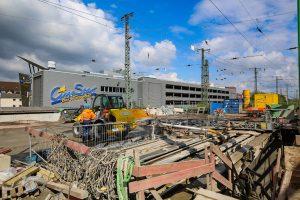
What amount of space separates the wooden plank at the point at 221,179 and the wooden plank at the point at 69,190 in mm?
2768

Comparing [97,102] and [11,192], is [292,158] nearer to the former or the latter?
[11,192]

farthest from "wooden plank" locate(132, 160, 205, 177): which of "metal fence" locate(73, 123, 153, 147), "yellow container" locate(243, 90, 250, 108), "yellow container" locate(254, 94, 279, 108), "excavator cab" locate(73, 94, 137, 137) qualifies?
"yellow container" locate(243, 90, 250, 108)

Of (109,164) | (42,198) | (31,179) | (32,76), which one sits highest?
(32,76)

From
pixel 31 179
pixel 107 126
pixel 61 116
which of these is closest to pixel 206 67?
pixel 61 116

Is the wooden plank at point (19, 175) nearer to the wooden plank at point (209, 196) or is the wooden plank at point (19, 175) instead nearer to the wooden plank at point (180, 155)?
the wooden plank at point (180, 155)

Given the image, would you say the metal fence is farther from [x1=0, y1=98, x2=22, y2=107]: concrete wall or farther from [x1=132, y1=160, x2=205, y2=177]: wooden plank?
[x1=0, y1=98, x2=22, y2=107]: concrete wall

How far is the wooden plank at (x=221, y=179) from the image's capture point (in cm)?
495

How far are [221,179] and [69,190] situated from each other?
3420 mm

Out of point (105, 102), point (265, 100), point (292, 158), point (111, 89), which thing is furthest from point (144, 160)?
point (111, 89)

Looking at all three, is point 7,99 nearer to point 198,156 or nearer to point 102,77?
point 102,77

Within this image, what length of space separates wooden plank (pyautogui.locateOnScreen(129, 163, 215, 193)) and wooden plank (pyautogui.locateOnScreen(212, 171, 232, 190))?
0.43 metres

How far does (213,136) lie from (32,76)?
3709 cm

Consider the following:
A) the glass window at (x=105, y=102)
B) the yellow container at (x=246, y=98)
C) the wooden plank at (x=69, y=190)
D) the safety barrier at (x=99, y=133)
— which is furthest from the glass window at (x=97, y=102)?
the yellow container at (x=246, y=98)

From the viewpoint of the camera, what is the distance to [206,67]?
45.3 meters
